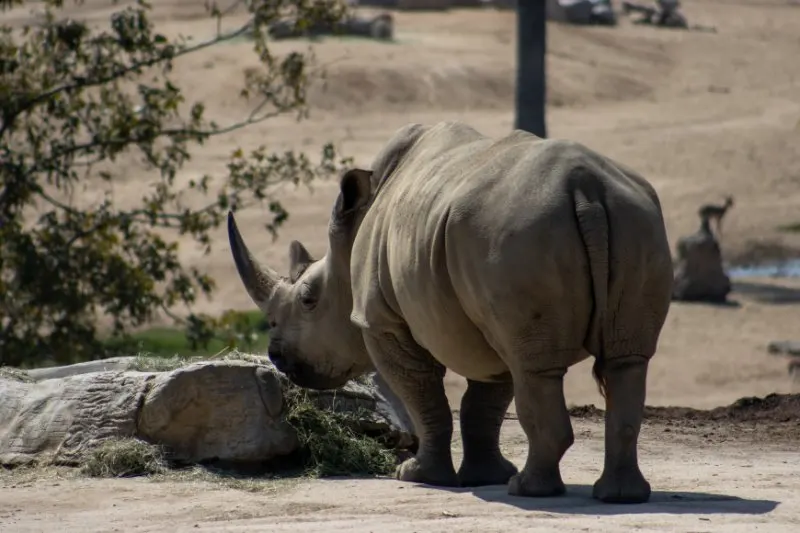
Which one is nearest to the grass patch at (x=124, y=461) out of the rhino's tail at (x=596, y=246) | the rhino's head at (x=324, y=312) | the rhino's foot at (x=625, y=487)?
the rhino's head at (x=324, y=312)

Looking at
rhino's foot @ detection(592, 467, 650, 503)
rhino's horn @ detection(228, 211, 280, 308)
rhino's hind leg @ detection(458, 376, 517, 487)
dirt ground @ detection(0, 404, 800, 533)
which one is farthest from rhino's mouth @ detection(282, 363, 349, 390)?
rhino's foot @ detection(592, 467, 650, 503)

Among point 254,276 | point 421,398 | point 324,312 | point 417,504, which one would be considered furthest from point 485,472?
point 254,276

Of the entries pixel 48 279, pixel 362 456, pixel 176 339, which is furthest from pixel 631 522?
pixel 176 339

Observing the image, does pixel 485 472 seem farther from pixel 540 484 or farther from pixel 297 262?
pixel 297 262

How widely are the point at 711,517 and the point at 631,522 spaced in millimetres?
383

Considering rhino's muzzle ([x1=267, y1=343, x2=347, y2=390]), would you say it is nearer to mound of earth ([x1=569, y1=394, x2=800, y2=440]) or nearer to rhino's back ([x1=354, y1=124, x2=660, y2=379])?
rhino's back ([x1=354, y1=124, x2=660, y2=379])

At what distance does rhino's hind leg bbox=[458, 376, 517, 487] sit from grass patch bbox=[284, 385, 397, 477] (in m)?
0.60

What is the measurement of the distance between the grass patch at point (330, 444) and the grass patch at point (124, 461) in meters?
0.76

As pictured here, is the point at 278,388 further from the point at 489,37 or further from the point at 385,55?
the point at 489,37

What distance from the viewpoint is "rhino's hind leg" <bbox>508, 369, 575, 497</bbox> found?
7410 mm

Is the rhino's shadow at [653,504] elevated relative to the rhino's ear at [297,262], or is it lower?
lower

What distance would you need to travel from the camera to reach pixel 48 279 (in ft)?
52.5

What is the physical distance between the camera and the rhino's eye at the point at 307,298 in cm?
923

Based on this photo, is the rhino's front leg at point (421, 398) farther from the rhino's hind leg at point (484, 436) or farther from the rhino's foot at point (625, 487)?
the rhino's foot at point (625, 487)
